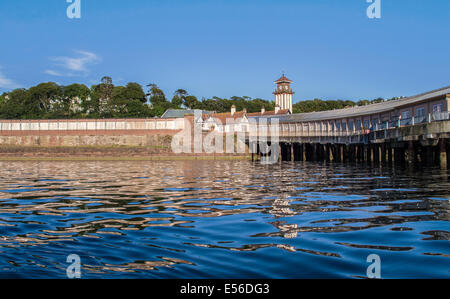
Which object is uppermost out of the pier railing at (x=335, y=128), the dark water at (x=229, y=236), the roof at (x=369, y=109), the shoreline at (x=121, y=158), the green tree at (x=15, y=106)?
the green tree at (x=15, y=106)

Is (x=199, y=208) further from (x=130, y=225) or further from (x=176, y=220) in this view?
(x=130, y=225)

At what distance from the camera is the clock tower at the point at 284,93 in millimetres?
117250

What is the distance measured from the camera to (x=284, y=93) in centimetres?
11700

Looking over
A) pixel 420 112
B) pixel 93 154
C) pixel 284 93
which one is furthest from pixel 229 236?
pixel 284 93

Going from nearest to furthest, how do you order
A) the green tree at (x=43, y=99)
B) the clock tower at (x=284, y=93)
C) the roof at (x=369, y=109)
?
the roof at (x=369, y=109), the clock tower at (x=284, y=93), the green tree at (x=43, y=99)

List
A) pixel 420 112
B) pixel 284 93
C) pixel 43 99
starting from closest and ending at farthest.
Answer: pixel 420 112 → pixel 284 93 → pixel 43 99

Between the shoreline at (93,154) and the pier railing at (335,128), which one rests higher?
the pier railing at (335,128)

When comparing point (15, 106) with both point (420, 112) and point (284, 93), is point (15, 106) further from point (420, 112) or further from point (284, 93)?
point (420, 112)

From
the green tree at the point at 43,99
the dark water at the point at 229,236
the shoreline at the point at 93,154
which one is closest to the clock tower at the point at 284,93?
the shoreline at the point at 93,154

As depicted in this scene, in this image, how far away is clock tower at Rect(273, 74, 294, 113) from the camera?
117250 millimetres

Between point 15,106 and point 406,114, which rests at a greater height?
point 15,106

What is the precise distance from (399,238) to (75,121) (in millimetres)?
85112

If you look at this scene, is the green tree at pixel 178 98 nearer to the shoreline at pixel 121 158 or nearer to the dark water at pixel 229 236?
the shoreline at pixel 121 158
